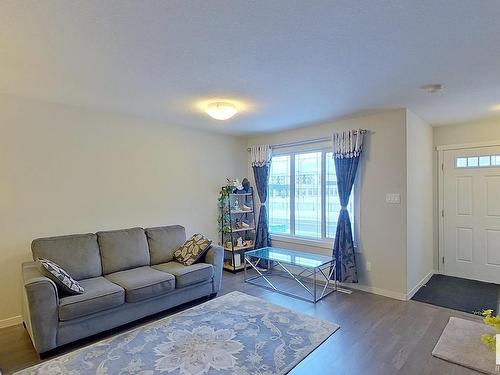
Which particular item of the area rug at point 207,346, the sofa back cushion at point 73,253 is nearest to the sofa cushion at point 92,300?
the sofa back cushion at point 73,253

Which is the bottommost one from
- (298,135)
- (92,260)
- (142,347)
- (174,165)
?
(142,347)

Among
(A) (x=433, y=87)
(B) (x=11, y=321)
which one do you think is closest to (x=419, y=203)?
(A) (x=433, y=87)

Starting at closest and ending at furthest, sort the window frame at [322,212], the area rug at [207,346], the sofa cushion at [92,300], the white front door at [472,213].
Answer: the area rug at [207,346]
the sofa cushion at [92,300]
the window frame at [322,212]
the white front door at [472,213]

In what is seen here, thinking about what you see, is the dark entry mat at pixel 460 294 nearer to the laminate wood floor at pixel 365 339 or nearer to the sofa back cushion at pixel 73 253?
the laminate wood floor at pixel 365 339

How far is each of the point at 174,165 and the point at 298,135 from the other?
2.08 m

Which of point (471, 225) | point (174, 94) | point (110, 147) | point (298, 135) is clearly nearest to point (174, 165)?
point (110, 147)

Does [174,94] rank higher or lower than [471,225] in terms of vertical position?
higher

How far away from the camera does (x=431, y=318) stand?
122 inches

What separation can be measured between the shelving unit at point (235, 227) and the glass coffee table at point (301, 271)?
37cm

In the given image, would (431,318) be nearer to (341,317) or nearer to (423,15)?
(341,317)

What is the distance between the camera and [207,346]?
2.56m

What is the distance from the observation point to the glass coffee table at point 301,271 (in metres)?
3.76

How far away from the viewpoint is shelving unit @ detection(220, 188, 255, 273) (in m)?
4.98

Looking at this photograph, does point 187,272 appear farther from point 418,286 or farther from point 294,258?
point 418,286
